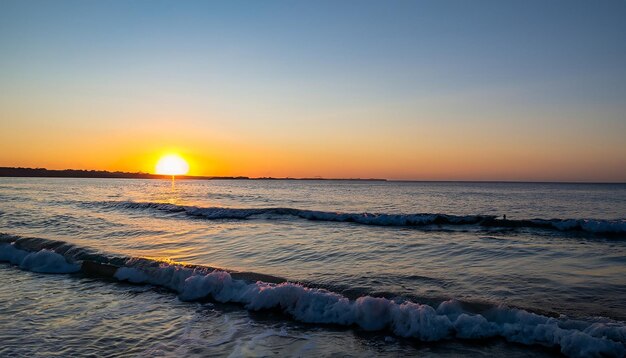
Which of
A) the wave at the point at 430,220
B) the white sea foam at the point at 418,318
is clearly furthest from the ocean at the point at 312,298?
the wave at the point at 430,220

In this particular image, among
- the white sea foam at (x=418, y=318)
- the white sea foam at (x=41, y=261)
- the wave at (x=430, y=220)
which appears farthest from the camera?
the wave at (x=430, y=220)

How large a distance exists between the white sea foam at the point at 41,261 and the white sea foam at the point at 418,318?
495 centimetres

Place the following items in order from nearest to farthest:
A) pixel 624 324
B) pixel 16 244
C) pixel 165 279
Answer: pixel 624 324
pixel 165 279
pixel 16 244

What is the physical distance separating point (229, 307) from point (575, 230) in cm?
2285

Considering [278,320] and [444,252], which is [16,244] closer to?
[278,320]

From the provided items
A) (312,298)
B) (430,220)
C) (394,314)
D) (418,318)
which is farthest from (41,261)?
(430,220)

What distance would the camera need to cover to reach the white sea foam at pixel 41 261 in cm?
1237

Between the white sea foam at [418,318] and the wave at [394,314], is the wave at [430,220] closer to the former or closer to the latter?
the wave at [394,314]

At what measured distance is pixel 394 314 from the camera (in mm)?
7664

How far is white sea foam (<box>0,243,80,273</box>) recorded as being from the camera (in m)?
12.4

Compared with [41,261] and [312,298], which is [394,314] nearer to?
[312,298]

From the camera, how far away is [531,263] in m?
13.5

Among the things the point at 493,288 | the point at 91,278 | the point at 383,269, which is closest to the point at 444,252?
the point at 383,269

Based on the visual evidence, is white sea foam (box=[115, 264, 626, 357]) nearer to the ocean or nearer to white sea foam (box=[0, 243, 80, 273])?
the ocean
